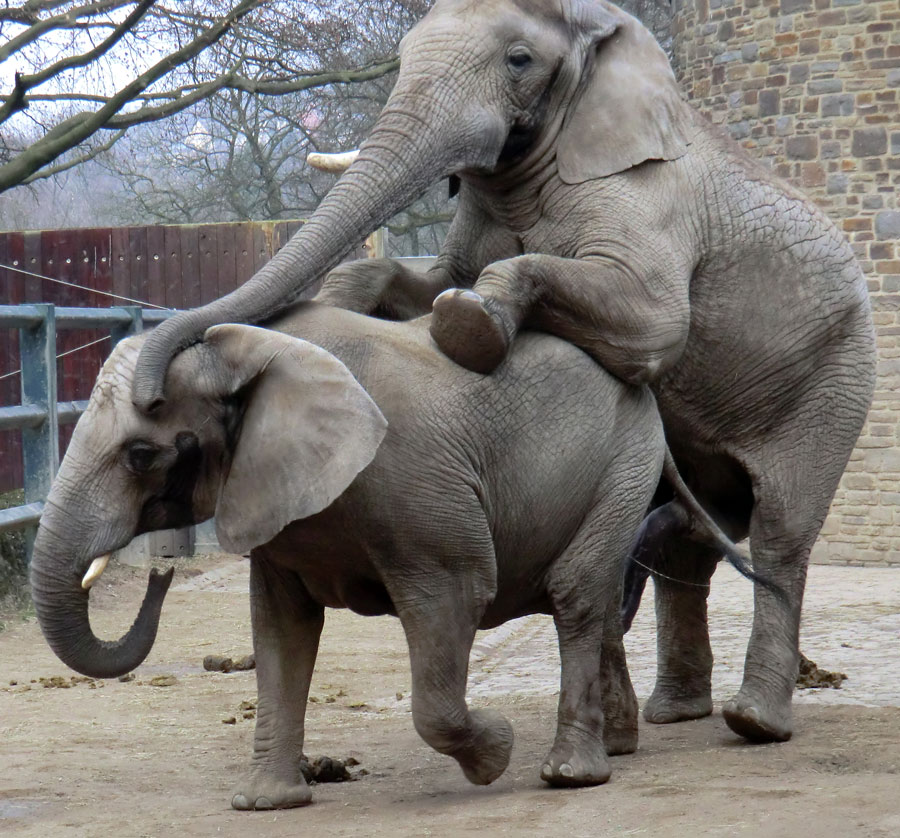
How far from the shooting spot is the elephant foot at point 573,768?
14.9ft

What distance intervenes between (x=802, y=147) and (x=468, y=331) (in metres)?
11.6

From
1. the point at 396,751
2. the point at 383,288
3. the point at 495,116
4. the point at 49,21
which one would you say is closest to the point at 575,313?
the point at 495,116

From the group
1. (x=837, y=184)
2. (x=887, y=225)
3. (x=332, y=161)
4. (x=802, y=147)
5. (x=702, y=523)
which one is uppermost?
(x=802, y=147)

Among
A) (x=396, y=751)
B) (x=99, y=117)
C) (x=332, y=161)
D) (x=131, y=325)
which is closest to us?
(x=332, y=161)

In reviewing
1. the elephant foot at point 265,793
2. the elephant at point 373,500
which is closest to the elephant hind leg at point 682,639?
the elephant at point 373,500

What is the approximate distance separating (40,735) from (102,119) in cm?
1040

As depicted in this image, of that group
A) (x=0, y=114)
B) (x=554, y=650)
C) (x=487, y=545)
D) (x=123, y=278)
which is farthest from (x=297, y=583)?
(x=0, y=114)

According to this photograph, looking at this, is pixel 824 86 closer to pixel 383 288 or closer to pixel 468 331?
pixel 383 288

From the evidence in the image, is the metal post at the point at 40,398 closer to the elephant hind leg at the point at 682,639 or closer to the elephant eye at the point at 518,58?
the elephant hind leg at the point at 682,639

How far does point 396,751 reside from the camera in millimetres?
5469

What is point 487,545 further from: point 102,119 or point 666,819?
point 102,119

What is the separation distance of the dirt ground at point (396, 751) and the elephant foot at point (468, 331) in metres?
1.25

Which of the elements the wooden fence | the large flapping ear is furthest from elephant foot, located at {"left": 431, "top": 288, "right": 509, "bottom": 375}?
the wooden fence

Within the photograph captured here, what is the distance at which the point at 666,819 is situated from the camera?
3.99m
